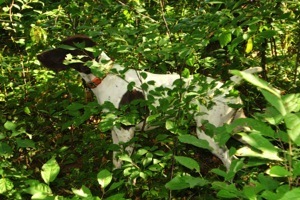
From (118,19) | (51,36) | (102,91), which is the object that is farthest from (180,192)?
(51,36)

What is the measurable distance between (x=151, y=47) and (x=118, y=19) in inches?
50.9

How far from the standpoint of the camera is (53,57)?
3885mm

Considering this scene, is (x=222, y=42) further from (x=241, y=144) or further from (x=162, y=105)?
(x=241, y=144)

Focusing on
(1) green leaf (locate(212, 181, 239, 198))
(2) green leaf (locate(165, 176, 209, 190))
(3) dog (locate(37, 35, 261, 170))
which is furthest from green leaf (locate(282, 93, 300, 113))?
(3) dog (locate(37, 35, 261, 170))

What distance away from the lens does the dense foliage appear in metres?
1.29

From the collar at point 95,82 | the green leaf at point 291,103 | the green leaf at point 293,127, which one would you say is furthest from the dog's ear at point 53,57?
the green leaf at point 293,127

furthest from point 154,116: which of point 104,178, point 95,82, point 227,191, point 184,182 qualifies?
point 95,82

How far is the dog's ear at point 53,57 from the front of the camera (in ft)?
12.7

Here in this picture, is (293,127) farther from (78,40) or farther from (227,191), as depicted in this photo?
(78,40)

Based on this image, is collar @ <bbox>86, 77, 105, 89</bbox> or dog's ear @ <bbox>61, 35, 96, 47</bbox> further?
collar @ <bbox>86, 77, 105, 89</bbox>

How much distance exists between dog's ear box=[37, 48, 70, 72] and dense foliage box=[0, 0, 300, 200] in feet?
0.65

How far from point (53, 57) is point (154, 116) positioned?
5.70 ft

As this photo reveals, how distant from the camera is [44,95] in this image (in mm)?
5531

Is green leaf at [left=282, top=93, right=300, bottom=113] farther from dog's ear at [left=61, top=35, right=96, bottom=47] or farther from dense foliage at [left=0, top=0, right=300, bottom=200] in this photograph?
dog's ear at [left=61, top=35, right=96, bottom=47]
